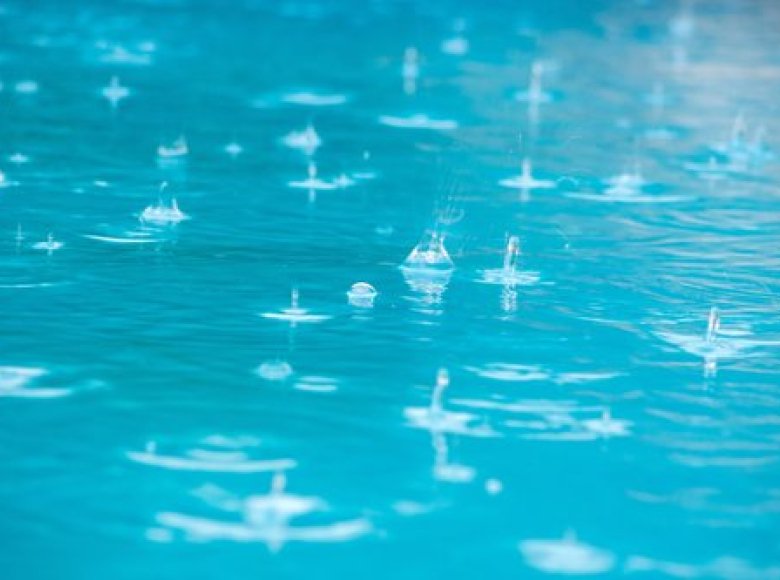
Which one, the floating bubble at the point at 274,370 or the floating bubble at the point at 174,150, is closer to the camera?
the floating bubble at the point at 274,370

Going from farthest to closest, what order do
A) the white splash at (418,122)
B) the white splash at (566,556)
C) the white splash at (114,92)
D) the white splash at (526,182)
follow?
the white splash at (114,92)
the white splash at (418,122)
the white splash at (526,182)
the white splash at (566,556)

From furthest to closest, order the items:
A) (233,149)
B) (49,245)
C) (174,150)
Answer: (233,149), (174,150), (49,245)

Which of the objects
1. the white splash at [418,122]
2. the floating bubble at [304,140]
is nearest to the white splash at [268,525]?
the floating bubble at [304,140]

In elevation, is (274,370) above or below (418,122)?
below

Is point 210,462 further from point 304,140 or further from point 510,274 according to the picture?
point 304,140

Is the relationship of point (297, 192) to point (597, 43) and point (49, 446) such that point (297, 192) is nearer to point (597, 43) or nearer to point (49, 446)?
point (49, 446)

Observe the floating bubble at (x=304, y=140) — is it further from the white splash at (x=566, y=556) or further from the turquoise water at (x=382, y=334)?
the white splash at (x=566, y=556)

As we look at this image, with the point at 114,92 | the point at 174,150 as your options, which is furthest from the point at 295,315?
A: the point at 114,92

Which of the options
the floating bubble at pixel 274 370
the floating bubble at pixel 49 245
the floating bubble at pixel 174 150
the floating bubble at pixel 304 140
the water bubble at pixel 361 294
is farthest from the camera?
the floating bubble at pixel 304 140

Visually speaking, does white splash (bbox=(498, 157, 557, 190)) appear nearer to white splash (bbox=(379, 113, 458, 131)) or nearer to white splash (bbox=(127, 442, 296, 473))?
white splash (bbox=(379, 113, 458, 131))

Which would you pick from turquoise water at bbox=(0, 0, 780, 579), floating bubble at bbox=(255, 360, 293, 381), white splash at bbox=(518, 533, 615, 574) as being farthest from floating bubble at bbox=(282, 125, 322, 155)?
white splash at bbox=(518, 533, 615, 574)
